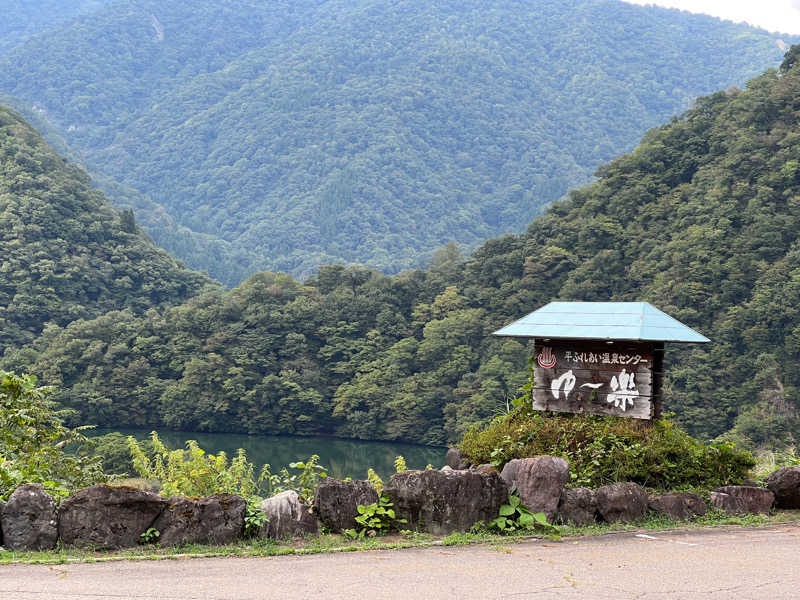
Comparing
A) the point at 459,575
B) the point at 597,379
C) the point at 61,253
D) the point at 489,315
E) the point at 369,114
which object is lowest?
the point at 459,575

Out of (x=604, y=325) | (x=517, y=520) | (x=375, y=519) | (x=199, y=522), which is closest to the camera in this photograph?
(x=199, y=522)

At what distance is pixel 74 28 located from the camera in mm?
187750

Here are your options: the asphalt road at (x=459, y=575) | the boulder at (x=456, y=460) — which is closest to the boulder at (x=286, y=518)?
the asphalt road at (x=459, y=575)

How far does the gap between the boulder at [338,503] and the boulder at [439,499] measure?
32 centimetres

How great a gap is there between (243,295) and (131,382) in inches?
408

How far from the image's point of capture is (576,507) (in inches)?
297

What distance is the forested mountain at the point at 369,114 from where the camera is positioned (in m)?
141

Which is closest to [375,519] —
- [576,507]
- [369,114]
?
[576,507]

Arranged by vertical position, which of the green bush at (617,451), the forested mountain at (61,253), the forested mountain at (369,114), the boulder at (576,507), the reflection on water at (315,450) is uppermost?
the forested mountain at (369,114)

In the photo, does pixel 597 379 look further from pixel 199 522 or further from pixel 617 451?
pixel 199 522

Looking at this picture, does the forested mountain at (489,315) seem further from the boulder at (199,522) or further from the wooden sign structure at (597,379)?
the boulder at (199,522)

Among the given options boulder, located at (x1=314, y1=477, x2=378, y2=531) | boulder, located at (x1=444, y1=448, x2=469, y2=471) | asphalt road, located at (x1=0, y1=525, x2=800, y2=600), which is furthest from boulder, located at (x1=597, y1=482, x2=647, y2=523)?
boulder, located at (x1=314, y1=477, x2=378, y2=531)

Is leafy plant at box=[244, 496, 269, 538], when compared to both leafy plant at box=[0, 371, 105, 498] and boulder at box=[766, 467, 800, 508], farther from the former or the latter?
boulder at box=[766, 467, 800, 508]

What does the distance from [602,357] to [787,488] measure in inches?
85.2
